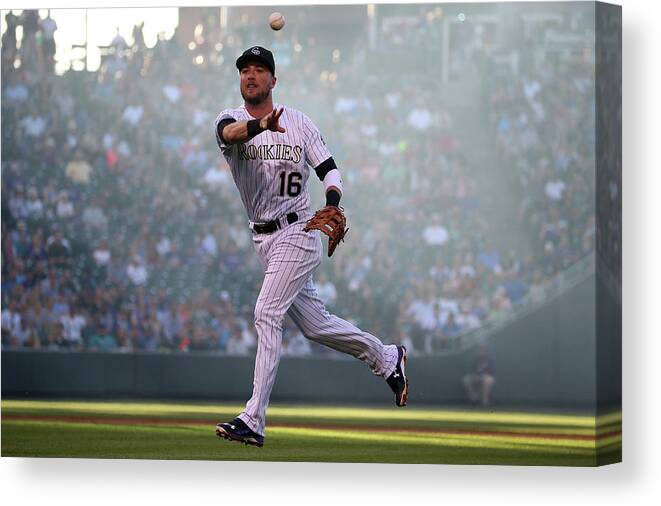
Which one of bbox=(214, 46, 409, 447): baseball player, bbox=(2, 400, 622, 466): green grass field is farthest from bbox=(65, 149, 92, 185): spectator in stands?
bbox=(214, 46, 409, 447): baseball player

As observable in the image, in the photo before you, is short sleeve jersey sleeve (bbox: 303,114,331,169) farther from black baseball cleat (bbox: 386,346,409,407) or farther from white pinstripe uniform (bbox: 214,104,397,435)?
black baseball cleat (bbox: 386,346,409,407)

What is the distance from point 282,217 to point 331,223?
0.42m

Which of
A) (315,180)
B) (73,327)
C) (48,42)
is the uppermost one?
(48,42)

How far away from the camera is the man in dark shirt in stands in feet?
35.9

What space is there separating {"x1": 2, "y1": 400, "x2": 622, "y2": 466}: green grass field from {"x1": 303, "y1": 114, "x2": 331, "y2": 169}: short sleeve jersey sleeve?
2.90 meters

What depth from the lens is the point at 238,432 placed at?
6.20m

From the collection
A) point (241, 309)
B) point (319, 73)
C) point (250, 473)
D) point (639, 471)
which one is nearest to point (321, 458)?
point (250, 473)

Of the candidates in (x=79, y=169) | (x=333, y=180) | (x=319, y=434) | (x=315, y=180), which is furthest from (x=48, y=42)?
(x=333, y=180)

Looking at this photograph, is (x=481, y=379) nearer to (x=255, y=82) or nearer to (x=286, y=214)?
(x=286, y=214)

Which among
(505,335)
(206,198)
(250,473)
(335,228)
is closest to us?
(335,228)

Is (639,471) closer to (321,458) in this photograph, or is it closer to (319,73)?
(321,458)

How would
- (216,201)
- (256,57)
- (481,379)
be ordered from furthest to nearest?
(216,201) → (481,379) → (256,57)

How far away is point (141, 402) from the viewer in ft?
36.2

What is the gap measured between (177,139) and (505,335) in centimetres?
333
